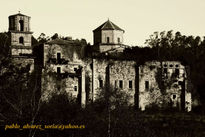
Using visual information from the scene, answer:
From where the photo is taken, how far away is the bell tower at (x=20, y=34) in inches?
1221

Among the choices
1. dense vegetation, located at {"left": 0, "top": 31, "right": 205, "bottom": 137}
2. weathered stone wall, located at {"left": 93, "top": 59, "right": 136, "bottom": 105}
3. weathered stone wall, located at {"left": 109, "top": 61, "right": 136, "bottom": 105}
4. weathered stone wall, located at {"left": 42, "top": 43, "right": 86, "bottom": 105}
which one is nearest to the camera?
dense vegetation, located at {"left": 0, "top": 31, "right": 205, "bottom": 137}

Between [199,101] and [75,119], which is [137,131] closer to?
[75,119]

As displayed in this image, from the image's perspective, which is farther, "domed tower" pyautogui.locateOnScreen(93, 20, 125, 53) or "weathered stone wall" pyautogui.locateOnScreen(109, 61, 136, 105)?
"domed tower" pyautogui.locateOnScreen(93, 20, 125, 53)

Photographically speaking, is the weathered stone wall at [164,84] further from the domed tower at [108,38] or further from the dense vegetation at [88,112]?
the domed tower at [108,38]

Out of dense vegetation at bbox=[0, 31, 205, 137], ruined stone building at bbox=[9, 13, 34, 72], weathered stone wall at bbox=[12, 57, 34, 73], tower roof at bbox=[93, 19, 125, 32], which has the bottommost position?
dense vegetation at bbox=[0, 31, 205, 137]

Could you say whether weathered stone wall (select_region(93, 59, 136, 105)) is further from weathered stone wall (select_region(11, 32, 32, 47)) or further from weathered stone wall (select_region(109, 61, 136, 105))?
weathered stone wall (select_region(11, 32, 32, 47))

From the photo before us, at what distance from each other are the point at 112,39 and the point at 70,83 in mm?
9151

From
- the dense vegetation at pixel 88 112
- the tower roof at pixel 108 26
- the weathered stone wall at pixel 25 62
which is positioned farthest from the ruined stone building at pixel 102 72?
the dense vegetation at pixel 88 112

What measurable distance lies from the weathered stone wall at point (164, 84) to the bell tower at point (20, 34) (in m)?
13.2

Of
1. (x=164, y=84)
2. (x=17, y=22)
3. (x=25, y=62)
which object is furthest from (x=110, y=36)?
(x=17, y=22)

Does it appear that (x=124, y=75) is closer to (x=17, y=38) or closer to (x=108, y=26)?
(x=108, y=26)

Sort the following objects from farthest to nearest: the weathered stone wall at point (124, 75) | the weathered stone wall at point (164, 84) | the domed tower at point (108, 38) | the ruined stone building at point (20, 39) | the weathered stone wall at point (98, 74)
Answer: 1. the domed tower at point (108, 38)
2. the weathered stone wall at point (164, 84)
3. the weathered stone wall at point (124, 75)
4. the weathered stone wall at point (98, 74)
5. the ruined stone building at point (20, 39)

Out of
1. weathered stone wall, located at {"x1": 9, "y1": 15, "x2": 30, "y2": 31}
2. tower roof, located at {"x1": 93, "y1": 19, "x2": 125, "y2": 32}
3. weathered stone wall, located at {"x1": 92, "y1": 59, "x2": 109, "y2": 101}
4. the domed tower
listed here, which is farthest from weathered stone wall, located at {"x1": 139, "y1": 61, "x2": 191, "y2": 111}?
weathered stone wall, located at {"x1": 9, "y1": 15, "x2": 30, "y2": 31}

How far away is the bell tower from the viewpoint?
102ft
